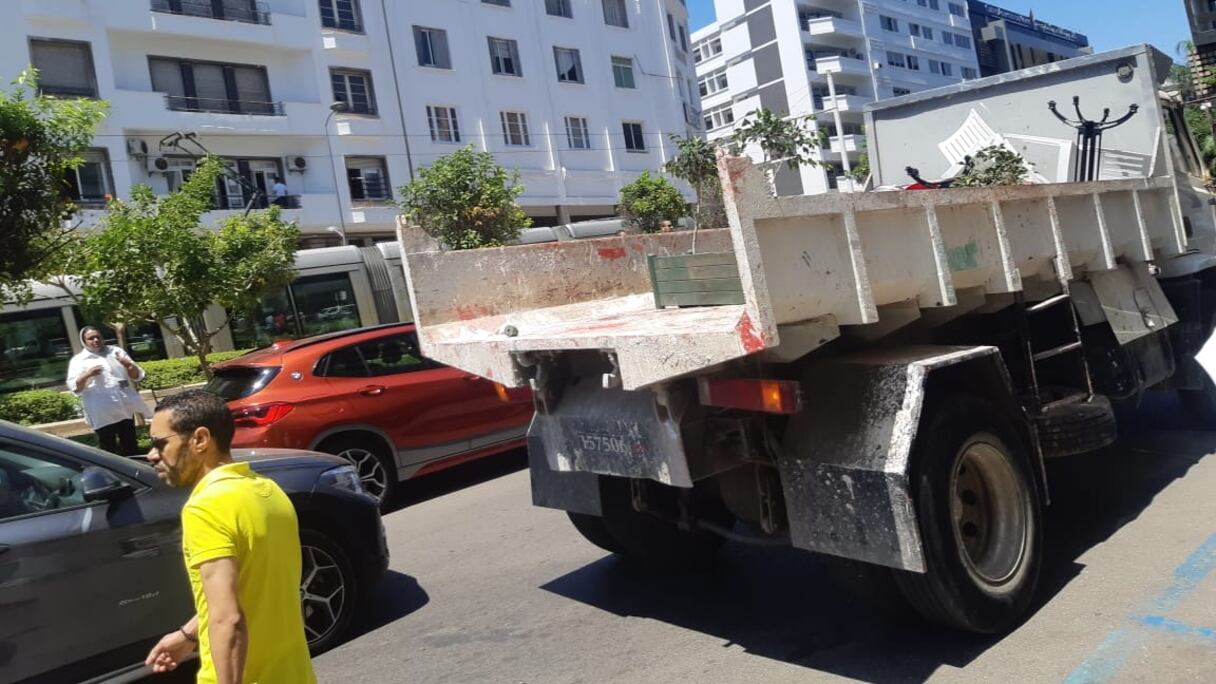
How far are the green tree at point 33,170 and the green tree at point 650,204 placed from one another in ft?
57.2

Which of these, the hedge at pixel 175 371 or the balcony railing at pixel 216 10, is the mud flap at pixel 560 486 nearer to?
the hedge at pixel 175 371

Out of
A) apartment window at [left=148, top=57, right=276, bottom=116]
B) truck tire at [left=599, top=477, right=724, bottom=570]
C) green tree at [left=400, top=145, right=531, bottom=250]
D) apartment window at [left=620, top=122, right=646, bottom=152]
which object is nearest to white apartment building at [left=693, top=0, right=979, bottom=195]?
apartment window at [left=620, top=122, right=646, bottom=152]

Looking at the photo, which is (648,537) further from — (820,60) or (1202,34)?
(820,60)

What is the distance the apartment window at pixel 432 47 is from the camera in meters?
33.2

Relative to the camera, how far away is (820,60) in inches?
2266

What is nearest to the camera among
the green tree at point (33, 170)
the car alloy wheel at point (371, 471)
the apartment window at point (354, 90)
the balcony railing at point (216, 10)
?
the car alloy wheel at point (371, 471)

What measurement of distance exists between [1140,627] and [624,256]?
332cm

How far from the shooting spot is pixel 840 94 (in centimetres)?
5941

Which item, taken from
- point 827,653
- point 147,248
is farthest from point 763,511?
point 147,248

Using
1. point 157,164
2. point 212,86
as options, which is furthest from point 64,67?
point 212,86

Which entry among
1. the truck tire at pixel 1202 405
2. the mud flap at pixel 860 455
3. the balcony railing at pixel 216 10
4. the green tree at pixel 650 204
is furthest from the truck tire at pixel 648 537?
the balcony railing at pixel 216 10

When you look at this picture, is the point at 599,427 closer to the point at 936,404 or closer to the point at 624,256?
the point at 936,404

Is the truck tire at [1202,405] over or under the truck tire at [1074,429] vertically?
under

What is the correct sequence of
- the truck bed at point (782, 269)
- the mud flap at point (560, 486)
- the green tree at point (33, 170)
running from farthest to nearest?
the green tree at point (33, 170), the mud flap at point (560, 486), the truck bed at point (782, 269)
